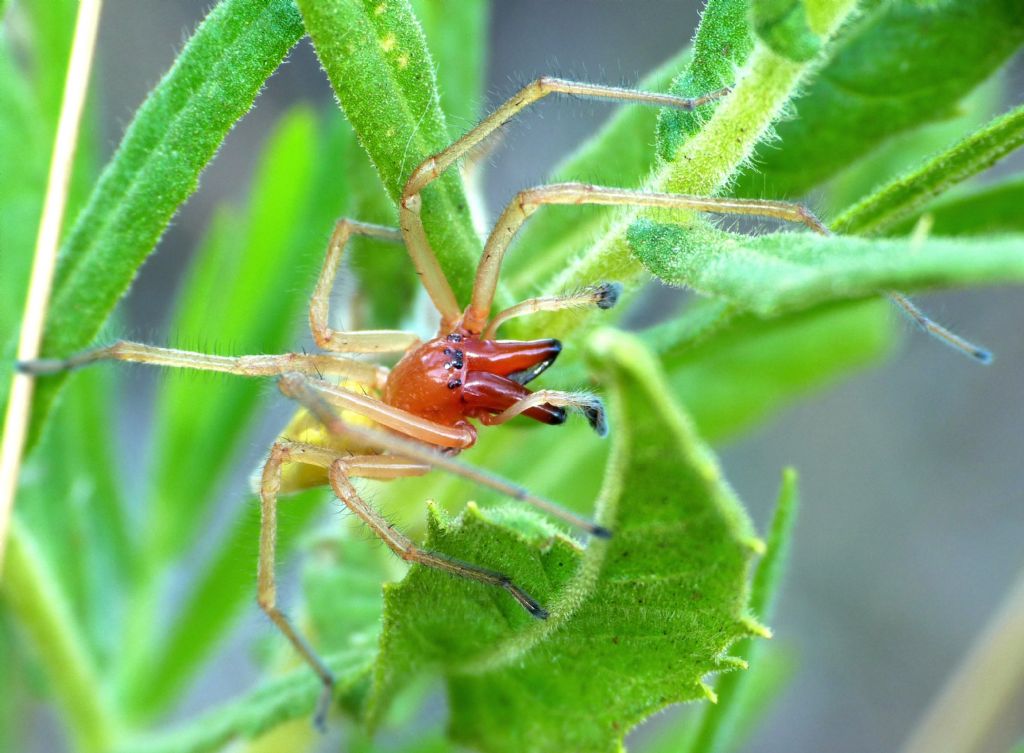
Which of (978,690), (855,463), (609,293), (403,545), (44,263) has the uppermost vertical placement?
(44,263)

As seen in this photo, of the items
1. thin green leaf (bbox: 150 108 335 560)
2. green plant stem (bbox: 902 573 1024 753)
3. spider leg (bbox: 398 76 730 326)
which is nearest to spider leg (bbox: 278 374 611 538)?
spider leg (bbox: 398 76 730 326)

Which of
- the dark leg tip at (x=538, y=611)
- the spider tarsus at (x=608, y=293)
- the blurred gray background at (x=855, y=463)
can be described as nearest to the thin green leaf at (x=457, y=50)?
the spider tarsus at (x=608, y=293)

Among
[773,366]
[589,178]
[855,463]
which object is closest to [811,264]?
[589,178]

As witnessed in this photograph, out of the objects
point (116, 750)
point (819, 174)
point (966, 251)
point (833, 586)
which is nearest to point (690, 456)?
point (966, 251)

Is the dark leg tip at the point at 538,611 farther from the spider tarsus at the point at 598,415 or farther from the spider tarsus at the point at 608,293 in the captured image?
the spider tarsus at the point at 608,293

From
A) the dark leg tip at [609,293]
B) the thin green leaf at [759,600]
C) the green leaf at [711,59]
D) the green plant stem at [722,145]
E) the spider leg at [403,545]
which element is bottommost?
the thin green leaf at [759,600]

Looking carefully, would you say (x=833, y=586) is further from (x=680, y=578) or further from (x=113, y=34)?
(x=113, y=34)

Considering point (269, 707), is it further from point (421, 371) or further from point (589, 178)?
point (589, 178)
